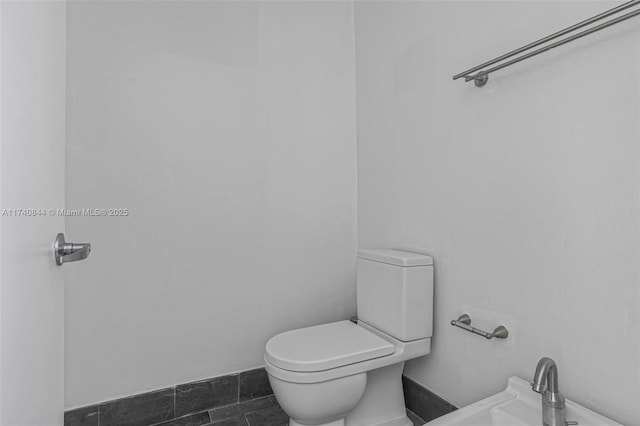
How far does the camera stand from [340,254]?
2084 mm

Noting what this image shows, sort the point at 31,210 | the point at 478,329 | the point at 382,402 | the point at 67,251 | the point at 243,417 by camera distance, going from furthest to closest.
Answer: the point at 243,417, the point at 382,402, the point at 478,329, the point at 67,251, the point at 31,210

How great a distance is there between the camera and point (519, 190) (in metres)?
1.23

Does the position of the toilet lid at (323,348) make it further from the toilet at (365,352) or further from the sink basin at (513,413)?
the sink basin at (513,413)

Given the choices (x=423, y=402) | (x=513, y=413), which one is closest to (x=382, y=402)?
(x=423, y=402)

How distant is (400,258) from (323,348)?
1.55ft

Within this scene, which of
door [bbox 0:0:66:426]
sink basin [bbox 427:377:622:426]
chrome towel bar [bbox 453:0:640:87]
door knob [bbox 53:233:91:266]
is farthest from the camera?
sink basin [bbox 427:377:622:426]

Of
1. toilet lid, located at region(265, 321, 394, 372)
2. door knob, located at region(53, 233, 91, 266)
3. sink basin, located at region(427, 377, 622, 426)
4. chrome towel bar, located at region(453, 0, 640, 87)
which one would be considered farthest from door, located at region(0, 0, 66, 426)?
chrome towel bar, located at region(453, 0, 640, 87)

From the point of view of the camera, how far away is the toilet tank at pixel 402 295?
148cm

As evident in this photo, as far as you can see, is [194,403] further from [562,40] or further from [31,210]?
[562,40]

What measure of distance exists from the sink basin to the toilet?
15.5 inches

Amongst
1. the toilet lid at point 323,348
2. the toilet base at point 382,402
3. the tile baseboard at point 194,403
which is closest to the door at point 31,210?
the toilet lid at point 323,348

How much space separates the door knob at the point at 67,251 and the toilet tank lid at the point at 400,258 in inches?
43.1

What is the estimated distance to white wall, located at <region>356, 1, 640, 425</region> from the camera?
3.22ft

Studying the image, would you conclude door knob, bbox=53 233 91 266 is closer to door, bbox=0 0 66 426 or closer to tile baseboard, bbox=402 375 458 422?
door, bbox=0 0 66 426
